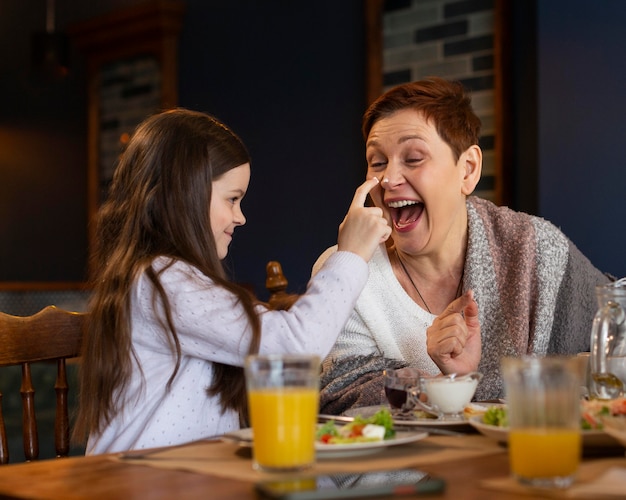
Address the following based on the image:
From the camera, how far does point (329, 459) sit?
1054mm

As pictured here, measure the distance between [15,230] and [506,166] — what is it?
411 cm

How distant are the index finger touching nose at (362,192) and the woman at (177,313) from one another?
0.20 ft

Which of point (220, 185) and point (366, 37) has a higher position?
point (366, 37)

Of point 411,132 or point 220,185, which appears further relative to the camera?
point 411,132

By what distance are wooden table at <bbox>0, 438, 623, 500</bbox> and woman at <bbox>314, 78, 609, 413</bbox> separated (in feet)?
3.13

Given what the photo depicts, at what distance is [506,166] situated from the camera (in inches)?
146

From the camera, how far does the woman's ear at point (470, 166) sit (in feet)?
7.21

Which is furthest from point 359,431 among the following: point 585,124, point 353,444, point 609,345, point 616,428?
point 585,124

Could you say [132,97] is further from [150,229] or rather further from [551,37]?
[150,229]

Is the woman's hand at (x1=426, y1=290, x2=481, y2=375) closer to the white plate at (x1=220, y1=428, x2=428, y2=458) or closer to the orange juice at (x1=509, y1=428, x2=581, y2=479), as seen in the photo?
the white plate at (x1=220, y1=428, x2=428, y2=458)

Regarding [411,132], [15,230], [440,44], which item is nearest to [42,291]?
[15,230]

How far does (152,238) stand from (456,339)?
1.86ft

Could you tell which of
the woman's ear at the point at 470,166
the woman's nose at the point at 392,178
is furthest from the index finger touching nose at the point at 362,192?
the woman's ear at the point at 470,166

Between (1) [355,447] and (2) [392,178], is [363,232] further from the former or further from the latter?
(1) [355,447]
